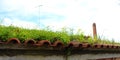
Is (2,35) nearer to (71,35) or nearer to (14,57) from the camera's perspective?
(14,57)

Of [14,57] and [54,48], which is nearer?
[14,57]

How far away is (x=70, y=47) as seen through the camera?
288 inches

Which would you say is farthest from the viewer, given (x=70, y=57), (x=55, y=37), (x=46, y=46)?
(x=70, y=57)

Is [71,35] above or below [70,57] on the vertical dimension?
above

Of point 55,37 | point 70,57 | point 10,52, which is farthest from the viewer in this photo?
point 70,57

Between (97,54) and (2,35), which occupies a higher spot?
(2,35)

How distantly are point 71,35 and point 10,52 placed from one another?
11.1 ft

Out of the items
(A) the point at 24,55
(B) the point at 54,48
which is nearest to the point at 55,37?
(B) the point at 54,48

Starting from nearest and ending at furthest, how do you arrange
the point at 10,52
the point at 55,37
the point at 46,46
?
the point at 10,52
the point at 46,46
the point at 55,37

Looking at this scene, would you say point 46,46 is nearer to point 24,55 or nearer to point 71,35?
point 24,55

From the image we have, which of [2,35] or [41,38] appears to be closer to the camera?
[2,35]

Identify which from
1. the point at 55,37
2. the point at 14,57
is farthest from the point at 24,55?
the point at 55,37

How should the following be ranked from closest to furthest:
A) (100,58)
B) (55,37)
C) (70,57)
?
(55,37) → (70,57) → (100,58)

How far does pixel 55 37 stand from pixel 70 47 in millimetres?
494
